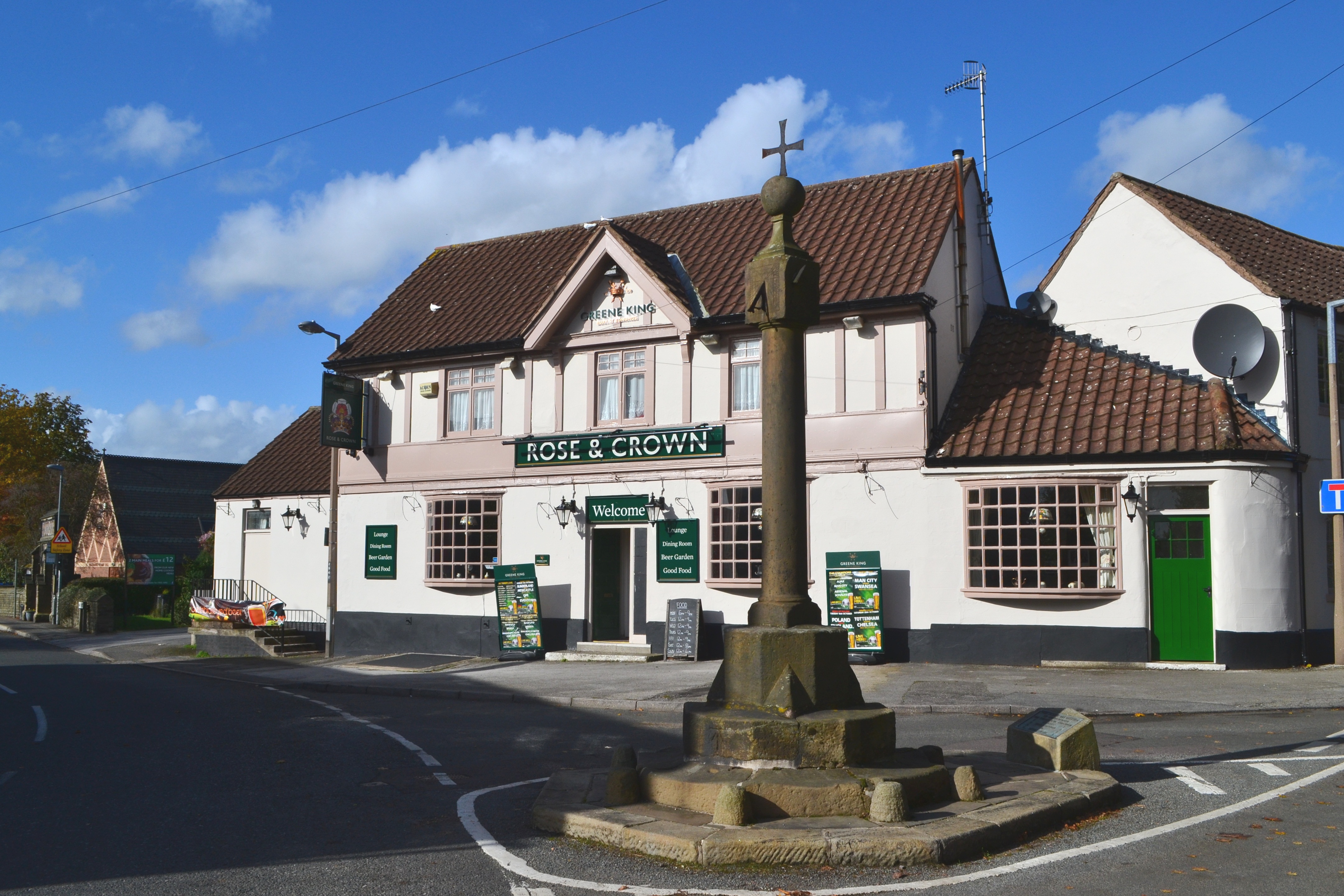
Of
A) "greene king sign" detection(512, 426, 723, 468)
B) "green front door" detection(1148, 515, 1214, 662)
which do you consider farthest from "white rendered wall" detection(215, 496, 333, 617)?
"green front door" detection(1148, 515, 1214, 662)

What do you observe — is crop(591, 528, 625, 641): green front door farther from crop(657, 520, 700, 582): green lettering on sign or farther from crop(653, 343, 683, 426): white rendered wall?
crop(653, 343, 683, 426): white rendered wall

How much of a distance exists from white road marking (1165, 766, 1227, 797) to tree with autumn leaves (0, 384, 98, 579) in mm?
46632

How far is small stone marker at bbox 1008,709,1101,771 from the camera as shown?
8578 mm

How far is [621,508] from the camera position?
68.3ft

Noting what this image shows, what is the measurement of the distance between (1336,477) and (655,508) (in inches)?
436

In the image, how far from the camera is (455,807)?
832 cm

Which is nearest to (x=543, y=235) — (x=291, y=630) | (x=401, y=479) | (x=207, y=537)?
(x=401, y=479)

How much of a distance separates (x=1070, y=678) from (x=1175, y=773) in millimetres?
7028

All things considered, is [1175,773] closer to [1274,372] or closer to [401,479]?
[1274,372]

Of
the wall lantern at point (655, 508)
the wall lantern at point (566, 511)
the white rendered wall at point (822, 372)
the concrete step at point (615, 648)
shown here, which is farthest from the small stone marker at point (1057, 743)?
the wall lantern at point (566, 511)

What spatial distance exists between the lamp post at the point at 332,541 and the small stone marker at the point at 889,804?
1751 cm

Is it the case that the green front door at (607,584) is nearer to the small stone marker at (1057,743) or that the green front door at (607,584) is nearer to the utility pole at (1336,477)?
the utility pole at (1336,477)

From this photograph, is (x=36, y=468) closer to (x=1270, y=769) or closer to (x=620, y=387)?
(x=620, y=387)

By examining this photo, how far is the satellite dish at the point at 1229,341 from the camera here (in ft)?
56.6
